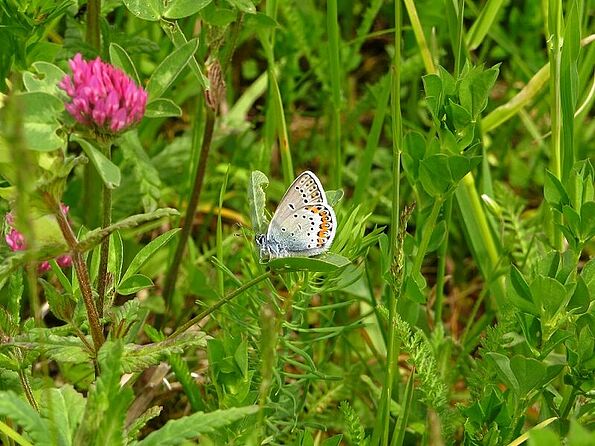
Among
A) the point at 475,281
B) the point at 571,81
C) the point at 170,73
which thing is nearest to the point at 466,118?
the point at 571,81

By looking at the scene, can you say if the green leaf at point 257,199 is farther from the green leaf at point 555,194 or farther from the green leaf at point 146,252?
the green leaf at point 555,194

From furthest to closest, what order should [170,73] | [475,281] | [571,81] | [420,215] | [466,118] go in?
[475,281] < [420,215] < [571,81] < [466,118] < [170,73]

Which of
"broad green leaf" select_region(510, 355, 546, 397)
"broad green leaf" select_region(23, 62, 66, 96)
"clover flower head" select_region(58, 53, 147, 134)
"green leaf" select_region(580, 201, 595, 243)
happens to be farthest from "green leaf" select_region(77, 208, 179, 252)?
"green leaf" select_region(580, 201, 595, 243)

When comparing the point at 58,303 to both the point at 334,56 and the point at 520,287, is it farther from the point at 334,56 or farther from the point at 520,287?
the point at 334,56

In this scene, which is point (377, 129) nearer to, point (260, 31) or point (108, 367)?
point (260, 31)

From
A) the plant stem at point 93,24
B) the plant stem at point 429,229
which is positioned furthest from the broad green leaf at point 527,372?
the plant stem at point 93,24
